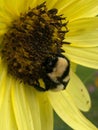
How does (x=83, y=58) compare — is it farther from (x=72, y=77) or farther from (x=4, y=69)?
(x=4, y=69)

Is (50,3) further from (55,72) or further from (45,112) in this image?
(45,112)

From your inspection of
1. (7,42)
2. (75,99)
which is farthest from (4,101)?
(75,99)

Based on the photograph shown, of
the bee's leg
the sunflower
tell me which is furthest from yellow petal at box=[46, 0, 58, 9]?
the bee's leg

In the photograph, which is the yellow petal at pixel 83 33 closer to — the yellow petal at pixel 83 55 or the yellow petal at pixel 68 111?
the yellow petal at pixel 83 55

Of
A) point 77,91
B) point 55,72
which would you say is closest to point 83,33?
point 77,91

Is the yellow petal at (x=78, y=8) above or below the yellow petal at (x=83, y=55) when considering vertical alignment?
above

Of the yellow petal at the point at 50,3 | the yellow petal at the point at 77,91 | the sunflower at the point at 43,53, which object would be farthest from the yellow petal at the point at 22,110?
the yellow petal at the point at 50,3
